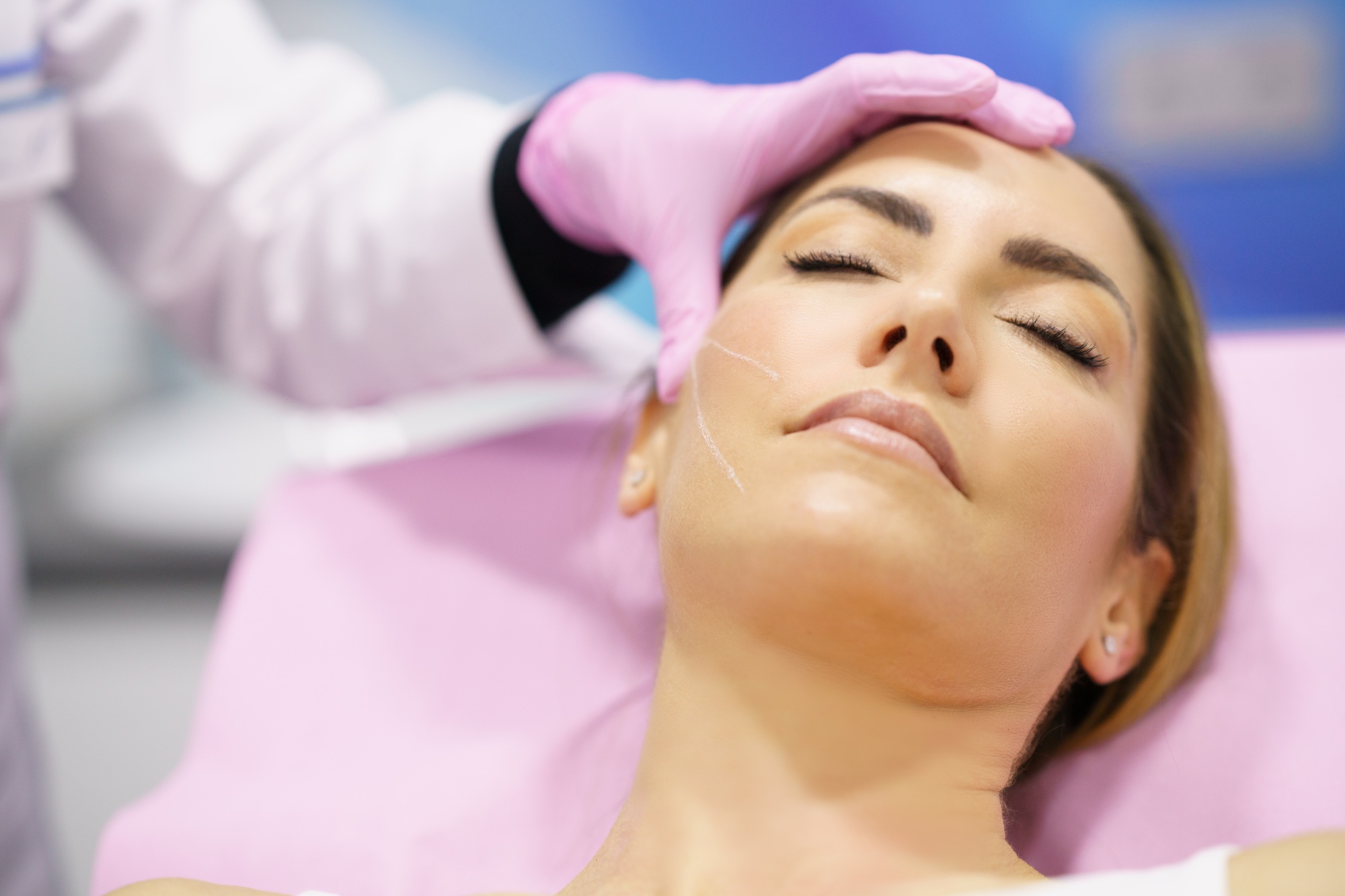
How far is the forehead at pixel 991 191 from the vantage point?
914mm

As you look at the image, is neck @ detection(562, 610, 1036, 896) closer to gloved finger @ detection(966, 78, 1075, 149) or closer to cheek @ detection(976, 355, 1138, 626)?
cheek @ detection(976, 355, 1138, 626)

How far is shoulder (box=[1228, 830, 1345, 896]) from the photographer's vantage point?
68 cm

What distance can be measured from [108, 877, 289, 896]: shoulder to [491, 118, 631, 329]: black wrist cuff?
648 millimetres

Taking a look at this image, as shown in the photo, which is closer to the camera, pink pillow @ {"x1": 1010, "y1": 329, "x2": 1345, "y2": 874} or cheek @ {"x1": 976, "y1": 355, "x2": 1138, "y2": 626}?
cheek @ {"x1": 976, "y1": 355, "x2": 1138, "y2": 626}

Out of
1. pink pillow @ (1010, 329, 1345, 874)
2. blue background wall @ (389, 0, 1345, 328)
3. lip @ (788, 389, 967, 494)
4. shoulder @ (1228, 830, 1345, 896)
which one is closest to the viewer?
shoulder @ (1228, 830, 1345, 896)

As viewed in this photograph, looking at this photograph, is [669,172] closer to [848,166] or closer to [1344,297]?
[848,166]

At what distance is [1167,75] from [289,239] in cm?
156

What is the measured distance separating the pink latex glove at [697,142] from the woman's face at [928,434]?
0.04 m

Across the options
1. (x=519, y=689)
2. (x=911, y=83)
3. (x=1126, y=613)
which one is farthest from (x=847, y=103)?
(x=519, y=689)

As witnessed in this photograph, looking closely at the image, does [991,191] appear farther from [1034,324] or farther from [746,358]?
[746,358]

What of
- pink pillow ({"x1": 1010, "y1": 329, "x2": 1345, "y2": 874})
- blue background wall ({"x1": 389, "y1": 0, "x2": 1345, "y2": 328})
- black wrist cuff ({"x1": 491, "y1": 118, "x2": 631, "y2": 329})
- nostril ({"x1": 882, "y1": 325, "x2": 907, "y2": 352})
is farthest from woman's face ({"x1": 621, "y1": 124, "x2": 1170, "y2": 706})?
blue background wall ({"x1": 389, "y1": 0, "x2": 1345, "y2": 328})

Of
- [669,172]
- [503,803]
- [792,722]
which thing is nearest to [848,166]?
[669,172]

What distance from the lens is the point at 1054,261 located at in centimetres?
91

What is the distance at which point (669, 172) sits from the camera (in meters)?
1.14
